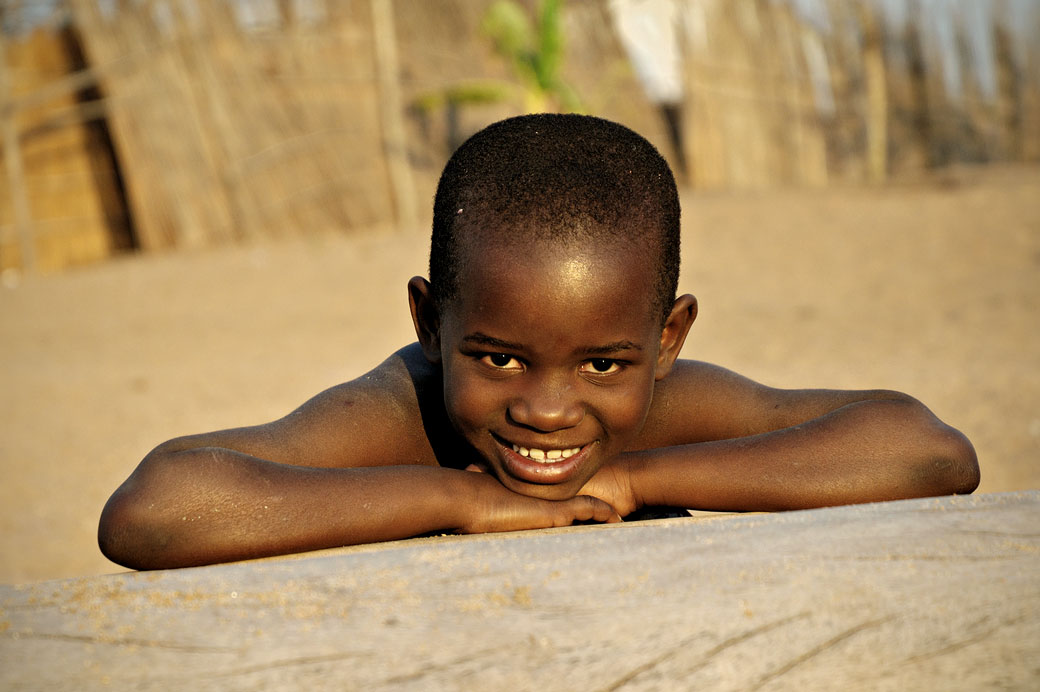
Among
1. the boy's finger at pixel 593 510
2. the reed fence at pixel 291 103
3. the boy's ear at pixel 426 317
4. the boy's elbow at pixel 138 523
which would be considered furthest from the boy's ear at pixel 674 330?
the reed fence at pixel 291 103

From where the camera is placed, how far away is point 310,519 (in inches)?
68.1

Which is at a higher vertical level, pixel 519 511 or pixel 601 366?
pixel 601 366

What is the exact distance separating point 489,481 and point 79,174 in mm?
9414

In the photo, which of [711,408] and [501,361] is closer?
[501,361]

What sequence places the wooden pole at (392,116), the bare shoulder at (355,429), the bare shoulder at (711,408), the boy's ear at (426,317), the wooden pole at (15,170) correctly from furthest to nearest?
the wooden pole at (392,116)
the wooden pole at (15,170)
the bare shoulder at (711,408)
the boy's ear at (426,317)
the bare shoulder at (355,429)

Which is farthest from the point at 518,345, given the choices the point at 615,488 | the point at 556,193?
the point at 615,488

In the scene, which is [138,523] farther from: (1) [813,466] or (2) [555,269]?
(1) [813,466]

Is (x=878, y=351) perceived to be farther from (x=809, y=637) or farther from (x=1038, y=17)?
(x=1038, y=17)

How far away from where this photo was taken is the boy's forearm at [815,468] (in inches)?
77.7

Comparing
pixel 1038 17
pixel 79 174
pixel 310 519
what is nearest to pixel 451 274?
pixel 310 519

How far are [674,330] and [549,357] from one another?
0.40 meters

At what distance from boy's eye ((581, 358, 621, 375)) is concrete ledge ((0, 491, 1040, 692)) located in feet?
1.60

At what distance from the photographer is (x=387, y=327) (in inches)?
303

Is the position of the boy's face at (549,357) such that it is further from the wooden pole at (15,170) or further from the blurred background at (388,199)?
the wooden pole at (15,170)
